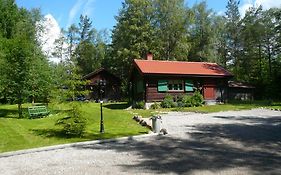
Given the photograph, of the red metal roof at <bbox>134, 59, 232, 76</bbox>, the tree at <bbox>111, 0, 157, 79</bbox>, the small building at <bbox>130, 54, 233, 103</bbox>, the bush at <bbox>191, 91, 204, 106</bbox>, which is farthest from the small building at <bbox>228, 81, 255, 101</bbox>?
the bush at <bbox>191, 91, 204, 106</bbox>

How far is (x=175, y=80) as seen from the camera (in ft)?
106

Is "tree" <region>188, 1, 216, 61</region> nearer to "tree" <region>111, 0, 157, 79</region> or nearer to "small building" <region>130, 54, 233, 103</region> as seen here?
"tree" <region>111, 0, 157, 79</region>

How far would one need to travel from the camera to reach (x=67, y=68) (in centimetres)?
1535

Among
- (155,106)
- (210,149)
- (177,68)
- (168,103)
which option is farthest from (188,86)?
(210,149)

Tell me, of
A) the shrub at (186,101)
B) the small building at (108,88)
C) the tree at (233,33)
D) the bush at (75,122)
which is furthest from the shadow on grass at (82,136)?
the tree at (233,33)

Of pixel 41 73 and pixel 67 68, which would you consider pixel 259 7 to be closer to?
pixel 41 73

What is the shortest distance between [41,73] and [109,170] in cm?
1637

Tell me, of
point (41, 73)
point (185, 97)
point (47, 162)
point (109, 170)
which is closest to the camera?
point (109, 170)

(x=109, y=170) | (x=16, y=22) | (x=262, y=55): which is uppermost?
(x=16, y=22)

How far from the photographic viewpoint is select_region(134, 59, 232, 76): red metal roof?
31.7 metres

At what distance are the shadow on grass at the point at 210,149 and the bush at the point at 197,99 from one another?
549 inches

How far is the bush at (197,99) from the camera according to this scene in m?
31.0

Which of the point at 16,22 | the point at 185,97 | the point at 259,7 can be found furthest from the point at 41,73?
the point at 259,7

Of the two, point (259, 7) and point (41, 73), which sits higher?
point (259, 7)
